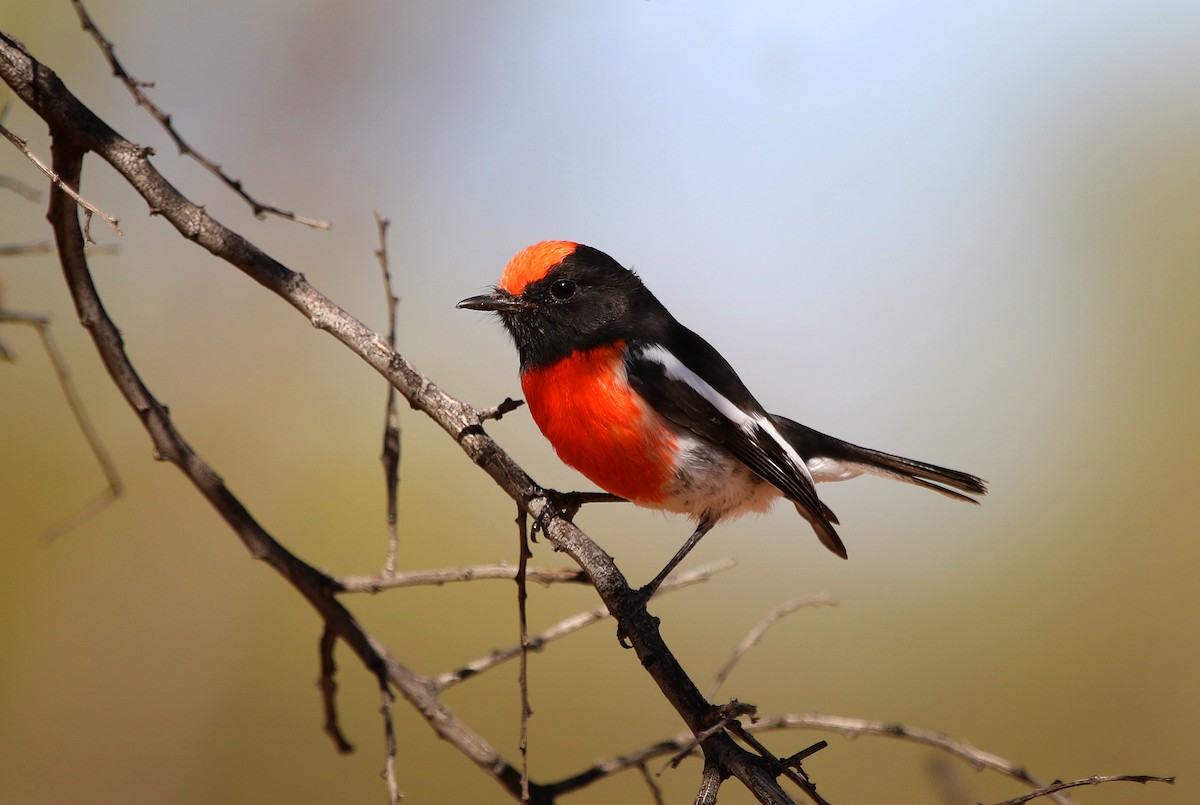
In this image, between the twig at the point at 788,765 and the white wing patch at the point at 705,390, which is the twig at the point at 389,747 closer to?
the twig at the point at 788,765

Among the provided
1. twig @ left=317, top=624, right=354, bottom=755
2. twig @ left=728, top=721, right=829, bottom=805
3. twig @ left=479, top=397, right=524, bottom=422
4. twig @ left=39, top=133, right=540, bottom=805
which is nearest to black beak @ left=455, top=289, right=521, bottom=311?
twig @ left=479, top=397, right=524, bottom=422

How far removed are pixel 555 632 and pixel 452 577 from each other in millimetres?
299

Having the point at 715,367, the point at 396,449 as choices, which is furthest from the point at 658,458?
the point at 396,449

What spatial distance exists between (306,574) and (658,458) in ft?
3.21

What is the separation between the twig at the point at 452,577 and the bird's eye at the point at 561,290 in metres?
0.93

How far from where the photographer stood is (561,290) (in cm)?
279

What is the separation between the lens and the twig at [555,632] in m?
2.15

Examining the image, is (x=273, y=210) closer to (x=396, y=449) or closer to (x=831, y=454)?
(x=396, y=449)

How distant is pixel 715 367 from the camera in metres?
2.87

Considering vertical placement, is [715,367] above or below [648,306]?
below

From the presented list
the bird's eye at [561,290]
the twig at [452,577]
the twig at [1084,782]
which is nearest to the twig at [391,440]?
the twig at [452,577]

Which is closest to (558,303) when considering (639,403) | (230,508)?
(639,403)

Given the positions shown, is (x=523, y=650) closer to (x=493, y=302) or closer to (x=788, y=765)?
(x=788, y=765)

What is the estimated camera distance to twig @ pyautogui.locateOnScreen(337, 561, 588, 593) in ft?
6.73
